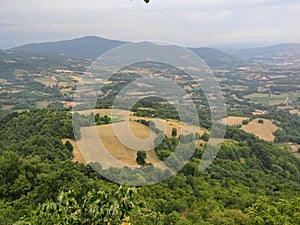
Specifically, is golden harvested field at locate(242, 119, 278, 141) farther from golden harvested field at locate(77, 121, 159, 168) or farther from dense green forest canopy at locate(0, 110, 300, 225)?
golden harvested field at locate(77, 121, 159, 168)

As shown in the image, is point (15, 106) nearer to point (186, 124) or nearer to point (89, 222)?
point (186, 124)

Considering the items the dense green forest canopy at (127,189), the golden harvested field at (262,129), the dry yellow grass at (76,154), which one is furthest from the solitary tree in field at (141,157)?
the golden harvested field at (262,129)

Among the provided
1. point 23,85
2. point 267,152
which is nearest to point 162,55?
point 267,152

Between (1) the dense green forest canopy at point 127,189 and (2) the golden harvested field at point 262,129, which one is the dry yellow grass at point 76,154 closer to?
(1) the dense green forest canopy at point 127,189

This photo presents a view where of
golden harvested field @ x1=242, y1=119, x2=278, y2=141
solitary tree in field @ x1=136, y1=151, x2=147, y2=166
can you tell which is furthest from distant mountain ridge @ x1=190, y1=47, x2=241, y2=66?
solitary tree in field @ x1=136, y1=151, x2=147, y2=166

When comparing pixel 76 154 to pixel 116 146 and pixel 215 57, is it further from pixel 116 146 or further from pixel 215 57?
pixel 215 57

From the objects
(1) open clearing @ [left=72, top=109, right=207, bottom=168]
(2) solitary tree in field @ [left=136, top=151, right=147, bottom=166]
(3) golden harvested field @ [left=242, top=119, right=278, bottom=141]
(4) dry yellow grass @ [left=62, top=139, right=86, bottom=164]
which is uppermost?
(1) open clearing @ [left=72, top=109, right=207, bottom=168]
